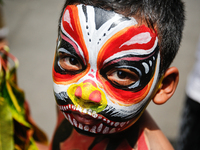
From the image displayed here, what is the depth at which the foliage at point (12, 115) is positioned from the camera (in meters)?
0.93

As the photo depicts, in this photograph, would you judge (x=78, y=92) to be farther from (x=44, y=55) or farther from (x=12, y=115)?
(x=44, y=55)

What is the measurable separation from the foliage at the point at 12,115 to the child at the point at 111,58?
32 centimetres

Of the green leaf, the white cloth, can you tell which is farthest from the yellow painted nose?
the white cloth

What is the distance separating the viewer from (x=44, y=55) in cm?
271

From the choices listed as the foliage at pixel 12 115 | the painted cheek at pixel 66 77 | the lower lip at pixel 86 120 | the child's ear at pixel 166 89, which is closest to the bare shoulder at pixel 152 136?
the child's ear at pixel 166 89

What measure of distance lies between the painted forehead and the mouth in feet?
0.49

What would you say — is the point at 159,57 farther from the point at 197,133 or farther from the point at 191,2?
the point at 191,2

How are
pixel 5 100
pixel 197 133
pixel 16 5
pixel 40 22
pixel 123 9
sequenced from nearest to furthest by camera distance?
pixel 123 9
pixel 5 100
pixel 197 133
pixel 40 22
pixel 16 5

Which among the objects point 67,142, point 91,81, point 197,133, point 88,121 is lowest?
point 197,133

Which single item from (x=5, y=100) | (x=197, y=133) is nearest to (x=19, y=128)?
(x=5, y=100)

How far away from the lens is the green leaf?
0.92 metres

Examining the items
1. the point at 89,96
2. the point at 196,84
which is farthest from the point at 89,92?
the point at 196,84

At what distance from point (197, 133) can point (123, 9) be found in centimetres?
92

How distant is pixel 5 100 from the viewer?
→ 985 millimetres
